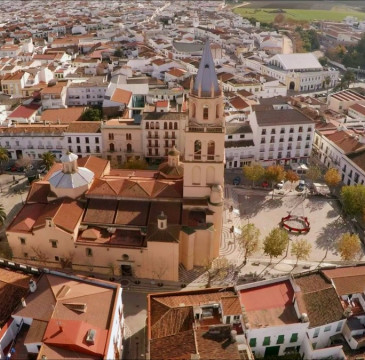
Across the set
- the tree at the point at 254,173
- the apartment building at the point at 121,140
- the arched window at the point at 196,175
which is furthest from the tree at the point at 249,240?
the apartment building at the point at 121,140

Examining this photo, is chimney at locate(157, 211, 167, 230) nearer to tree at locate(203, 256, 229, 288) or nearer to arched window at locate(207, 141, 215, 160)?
tree at locate(203, 256, 229, 288)

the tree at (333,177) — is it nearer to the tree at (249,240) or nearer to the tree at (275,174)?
the tree at (275,174)

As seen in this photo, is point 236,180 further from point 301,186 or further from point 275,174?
point 301,186

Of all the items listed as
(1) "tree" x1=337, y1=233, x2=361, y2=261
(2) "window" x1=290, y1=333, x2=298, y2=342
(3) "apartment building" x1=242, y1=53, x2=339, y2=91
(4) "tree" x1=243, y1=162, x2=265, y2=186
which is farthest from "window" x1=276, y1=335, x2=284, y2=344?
(3) "apartment building" x1=242, y1=53, x2=339, y2=91

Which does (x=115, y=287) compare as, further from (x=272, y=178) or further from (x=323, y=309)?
(x=272, y=178)

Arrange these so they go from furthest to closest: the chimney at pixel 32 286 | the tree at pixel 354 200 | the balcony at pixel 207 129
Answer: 1. the tree at pixel 354 200
2. the balcony at pixel 207 129
3. the chimney at pixel 32 286

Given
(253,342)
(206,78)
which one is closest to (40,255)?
(253,342)
